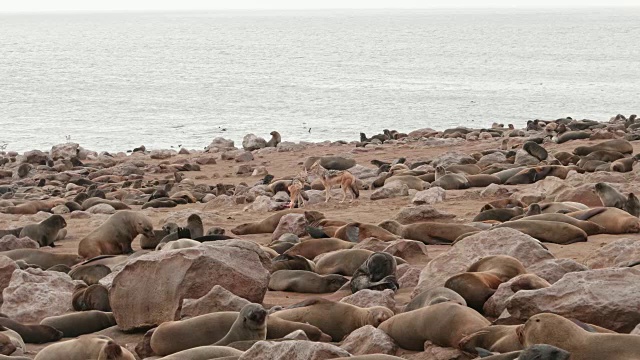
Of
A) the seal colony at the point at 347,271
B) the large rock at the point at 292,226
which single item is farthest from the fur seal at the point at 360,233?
the large rock at the point at 292,226

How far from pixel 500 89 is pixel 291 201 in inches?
1604

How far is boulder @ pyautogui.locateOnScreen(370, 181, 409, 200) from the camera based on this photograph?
13.3 m

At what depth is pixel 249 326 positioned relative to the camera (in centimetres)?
542

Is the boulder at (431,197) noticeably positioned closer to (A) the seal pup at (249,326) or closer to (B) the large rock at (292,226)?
(B) the large rock at (292,226)

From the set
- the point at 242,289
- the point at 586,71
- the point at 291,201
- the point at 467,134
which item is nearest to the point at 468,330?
the point at 242,289

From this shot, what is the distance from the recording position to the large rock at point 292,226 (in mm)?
10055

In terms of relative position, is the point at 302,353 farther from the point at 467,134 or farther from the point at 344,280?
the point at 467,134

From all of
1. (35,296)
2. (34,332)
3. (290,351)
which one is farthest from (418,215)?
(290,351)

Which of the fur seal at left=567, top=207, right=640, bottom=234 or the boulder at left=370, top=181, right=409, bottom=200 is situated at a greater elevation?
the fur seal at left=567, top=207, right=640, bottom=234

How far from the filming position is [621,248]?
713 cm

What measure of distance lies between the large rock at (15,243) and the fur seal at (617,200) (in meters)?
5.79

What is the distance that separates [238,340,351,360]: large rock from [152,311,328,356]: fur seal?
36.6 inches

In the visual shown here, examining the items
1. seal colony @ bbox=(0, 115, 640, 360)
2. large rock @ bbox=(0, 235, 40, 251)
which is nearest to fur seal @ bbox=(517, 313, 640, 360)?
seal colony @ bbox=(0, 115, 640, 360)

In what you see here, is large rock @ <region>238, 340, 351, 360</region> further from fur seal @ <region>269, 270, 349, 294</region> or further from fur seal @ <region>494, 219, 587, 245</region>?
fur seal @ <region>494, 219, 587, 245</region>
